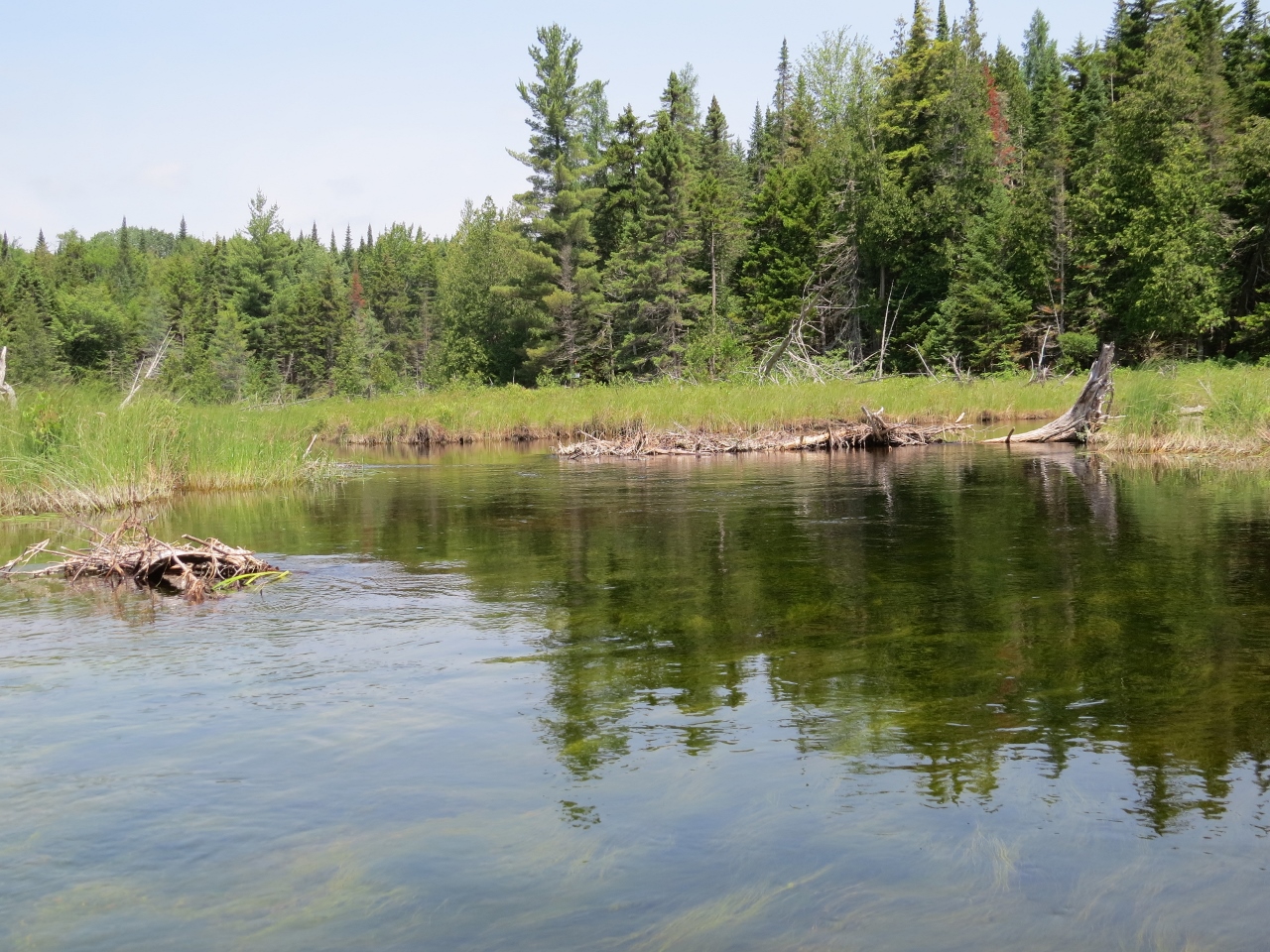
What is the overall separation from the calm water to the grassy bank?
19.0 ft

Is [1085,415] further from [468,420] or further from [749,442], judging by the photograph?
[468,420]

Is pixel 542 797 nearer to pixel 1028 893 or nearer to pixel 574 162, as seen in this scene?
pixel 1028 893

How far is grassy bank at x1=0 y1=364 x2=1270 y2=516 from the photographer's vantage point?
1521 centimetres

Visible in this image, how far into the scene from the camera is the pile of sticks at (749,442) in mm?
27281

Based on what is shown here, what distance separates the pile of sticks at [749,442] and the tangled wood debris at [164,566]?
55.8 ft

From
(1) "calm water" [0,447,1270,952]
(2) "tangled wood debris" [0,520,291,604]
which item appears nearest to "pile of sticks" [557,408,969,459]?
(1) "calm water" [0,447,1270,952]

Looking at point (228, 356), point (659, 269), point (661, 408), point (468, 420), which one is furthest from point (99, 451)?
point (228, 356)

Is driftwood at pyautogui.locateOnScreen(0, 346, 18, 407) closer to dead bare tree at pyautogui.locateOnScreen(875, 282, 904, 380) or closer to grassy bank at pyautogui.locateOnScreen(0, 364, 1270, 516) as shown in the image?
grassy bank at pyautogui.locateOnScreen(0, 364, 1270, 516)

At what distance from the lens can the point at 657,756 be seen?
5.30 m

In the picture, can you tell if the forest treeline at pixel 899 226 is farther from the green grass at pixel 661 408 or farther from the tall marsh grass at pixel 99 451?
the tall marsh grass at pixel 99 451

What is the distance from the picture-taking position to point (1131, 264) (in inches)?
1695

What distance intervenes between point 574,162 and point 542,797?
2194 inches

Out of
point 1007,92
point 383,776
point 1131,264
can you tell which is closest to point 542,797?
point 383,776

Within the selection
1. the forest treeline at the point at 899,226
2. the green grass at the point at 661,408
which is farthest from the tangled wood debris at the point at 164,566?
the forest treeline at the point at 899,226
